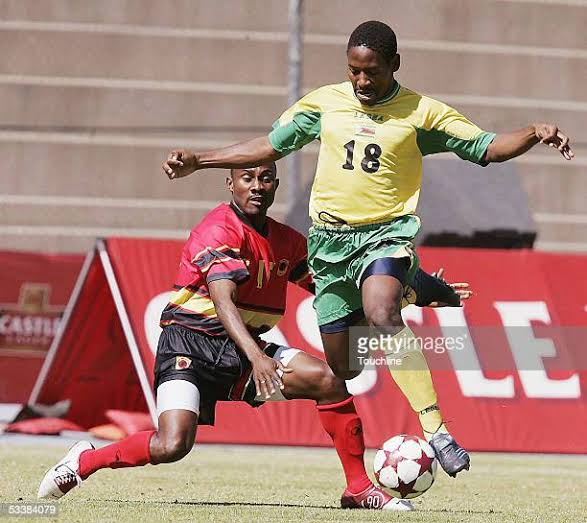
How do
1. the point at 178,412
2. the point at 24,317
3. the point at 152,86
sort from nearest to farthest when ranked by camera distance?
the point at 178,412 < the point at 24,317 < the point at 152,86

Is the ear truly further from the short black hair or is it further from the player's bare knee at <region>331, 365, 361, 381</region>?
the player's bare knee at <region>331, 365, 361, 381</region>

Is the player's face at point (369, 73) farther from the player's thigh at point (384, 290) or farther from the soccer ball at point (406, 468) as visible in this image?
the soccer ball at point (406, 468)

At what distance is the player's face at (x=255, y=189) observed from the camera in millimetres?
7945

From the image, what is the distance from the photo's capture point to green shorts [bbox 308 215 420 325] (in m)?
7.11

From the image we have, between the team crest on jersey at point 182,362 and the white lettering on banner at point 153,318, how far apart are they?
16.8 ft

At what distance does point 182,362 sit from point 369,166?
1.45 meters

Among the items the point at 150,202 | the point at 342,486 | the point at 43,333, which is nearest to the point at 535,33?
the point at 150,202

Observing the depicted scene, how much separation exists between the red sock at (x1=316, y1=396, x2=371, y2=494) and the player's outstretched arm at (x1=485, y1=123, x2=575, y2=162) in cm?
163

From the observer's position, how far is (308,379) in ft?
24.6

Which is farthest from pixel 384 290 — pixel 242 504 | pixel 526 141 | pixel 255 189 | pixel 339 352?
pixel 242 504

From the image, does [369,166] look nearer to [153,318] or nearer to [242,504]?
[242,504]

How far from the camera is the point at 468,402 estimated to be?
12.2 meters

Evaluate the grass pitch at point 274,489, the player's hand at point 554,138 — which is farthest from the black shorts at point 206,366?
the player's hand at point 554,138

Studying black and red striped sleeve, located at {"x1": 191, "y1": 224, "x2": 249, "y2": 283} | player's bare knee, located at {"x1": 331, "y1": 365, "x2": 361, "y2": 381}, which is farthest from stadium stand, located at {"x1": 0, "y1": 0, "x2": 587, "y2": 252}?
player's bare knee, located at {"x1": 331, "y1": 365, "x2": 361, "y2": 381}
